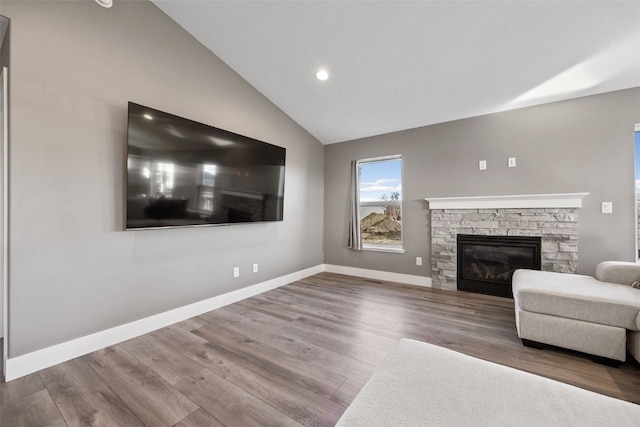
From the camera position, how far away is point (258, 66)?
303 cm

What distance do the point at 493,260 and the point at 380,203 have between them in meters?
1.78

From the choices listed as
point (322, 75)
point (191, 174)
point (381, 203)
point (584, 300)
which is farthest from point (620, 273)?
Result: point (191, 174)

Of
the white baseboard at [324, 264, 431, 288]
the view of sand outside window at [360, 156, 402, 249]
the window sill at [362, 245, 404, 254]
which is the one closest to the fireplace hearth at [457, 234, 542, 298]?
the white baseboard at [324, 264, 431, 288]

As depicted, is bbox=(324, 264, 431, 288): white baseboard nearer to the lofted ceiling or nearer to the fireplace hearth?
the fireplace hearth

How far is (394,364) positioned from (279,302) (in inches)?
91.4

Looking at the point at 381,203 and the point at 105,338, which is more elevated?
the point at 381,203

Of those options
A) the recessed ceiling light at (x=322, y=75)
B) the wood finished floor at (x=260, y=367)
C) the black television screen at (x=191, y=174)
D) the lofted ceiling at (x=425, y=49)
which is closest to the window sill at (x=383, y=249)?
the wood finished floor at (x=260, y=367)

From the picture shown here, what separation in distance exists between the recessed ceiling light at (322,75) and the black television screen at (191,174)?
1033 millimetres

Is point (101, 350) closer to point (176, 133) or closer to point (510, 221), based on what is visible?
point (176, 133)

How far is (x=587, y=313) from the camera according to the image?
1897 millimetres

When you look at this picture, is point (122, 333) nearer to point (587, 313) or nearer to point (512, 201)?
point (587, 313)

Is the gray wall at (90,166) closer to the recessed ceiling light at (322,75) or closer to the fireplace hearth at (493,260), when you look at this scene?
the recessed ceiling light at (322,75)

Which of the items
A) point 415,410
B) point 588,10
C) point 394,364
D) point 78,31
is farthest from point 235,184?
point 588,10

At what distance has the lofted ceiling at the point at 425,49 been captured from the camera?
2.07 meters
